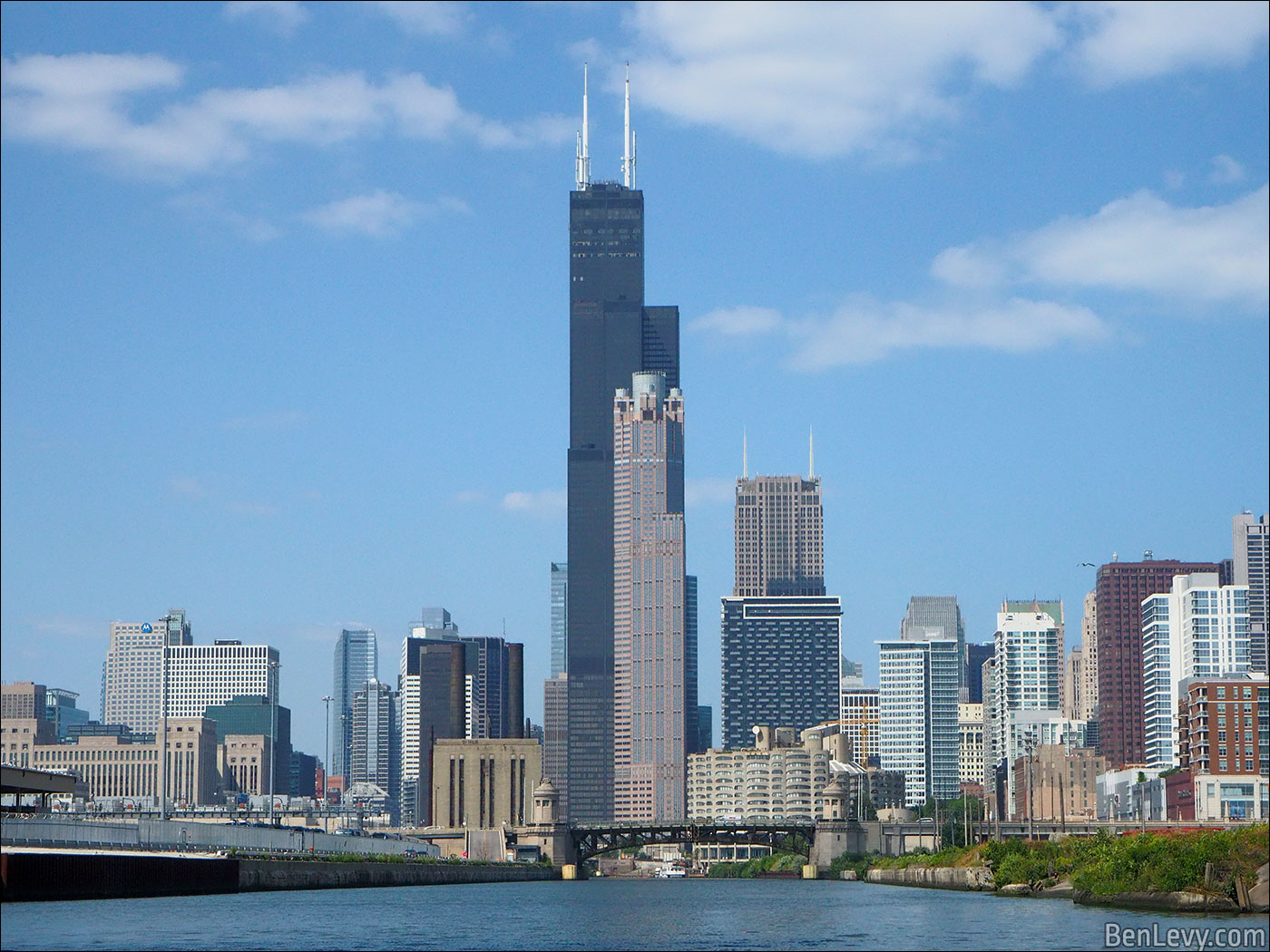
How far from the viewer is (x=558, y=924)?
14188 centimetres

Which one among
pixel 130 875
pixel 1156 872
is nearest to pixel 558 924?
pixel 130 875

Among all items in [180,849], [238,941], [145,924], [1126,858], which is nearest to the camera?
[238,941]

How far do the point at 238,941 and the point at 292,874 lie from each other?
91.5 metres

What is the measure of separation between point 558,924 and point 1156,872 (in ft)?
134

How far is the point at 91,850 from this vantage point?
15975 centimetres

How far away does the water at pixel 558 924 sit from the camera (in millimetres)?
107312

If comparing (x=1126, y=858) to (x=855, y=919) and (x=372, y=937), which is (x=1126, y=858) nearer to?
(x=855, y=919)

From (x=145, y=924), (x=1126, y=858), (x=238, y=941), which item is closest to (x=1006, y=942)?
(x=1126, y=858)

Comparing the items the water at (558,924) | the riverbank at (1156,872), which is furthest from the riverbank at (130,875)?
the riverbank at (1156,872)

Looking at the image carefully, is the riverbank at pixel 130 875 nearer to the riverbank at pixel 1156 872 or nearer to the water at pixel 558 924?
the water at pixel 558 924

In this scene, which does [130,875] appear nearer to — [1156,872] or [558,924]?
[558,924]

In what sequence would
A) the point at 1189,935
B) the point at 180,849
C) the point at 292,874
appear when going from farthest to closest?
the point at 292,874 → the point at 180,849 → the point at 1189,935

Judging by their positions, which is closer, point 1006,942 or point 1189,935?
point 1189,935

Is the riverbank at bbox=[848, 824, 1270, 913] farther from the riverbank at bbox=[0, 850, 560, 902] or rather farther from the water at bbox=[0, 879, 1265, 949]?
the riverbank at bbox=[0, 850, 560, 902]
